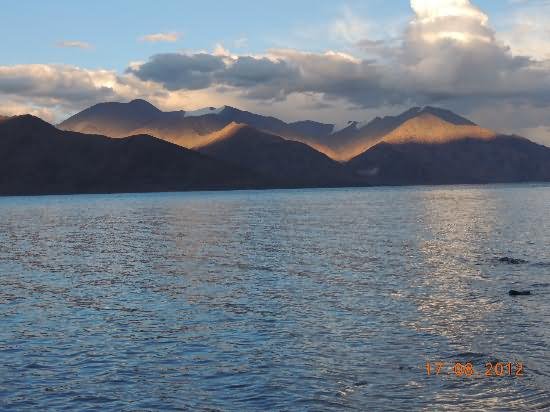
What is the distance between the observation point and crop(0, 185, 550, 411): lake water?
2095 cm

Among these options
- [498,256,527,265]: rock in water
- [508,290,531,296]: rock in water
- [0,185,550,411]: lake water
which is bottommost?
[0,185,550,411]: lake water

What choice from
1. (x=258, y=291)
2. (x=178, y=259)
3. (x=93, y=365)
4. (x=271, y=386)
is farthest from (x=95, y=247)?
(x=271, y=386)

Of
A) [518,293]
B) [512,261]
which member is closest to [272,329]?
[518,293]

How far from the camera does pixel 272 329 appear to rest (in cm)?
2955

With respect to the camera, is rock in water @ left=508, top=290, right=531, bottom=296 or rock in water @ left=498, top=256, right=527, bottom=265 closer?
rock in water @ left=508, top=290, right=531, bottom=296

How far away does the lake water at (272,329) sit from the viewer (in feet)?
68.7
